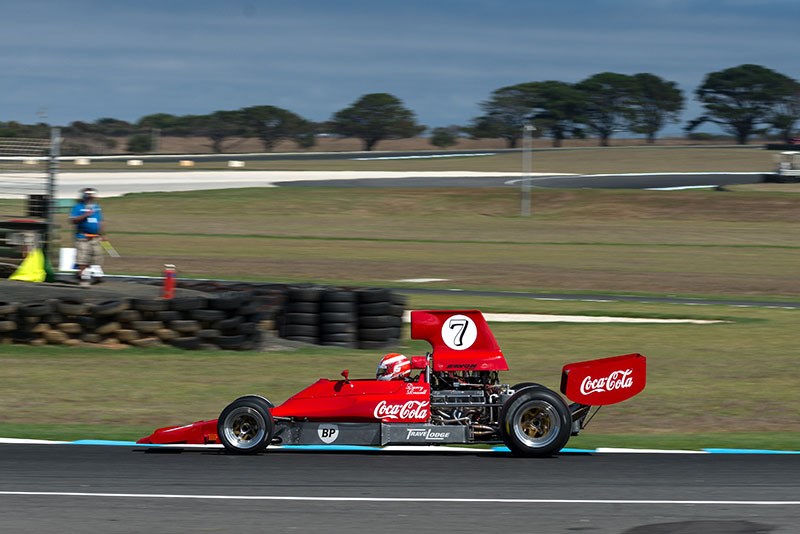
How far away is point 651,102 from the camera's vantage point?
158 meters

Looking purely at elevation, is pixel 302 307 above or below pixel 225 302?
below

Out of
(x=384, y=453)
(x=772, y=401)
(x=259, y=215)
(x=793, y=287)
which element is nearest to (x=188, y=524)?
(x=384, y=453)

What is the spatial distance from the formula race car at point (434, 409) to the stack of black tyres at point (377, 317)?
23.8 ft

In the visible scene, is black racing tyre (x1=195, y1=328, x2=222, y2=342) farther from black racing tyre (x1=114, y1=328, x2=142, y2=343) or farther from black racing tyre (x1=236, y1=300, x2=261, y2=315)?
black racing tyre (x1=114, y1=328, x2=142, y2=343)

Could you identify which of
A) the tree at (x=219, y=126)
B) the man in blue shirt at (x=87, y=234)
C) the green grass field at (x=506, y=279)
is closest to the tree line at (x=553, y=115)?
the tree at (x=219, y=126)

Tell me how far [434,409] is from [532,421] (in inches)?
30.2

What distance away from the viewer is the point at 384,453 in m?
9.20

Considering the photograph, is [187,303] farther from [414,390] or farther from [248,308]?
[414,390]

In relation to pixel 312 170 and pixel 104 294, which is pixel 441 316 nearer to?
pixel 104 294

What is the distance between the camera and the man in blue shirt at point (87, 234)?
1834cm

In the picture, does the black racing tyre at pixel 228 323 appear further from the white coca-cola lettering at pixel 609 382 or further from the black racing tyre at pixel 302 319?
the white coca-cola lettering at pixel 609 382

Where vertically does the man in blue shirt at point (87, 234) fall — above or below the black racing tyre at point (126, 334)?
above

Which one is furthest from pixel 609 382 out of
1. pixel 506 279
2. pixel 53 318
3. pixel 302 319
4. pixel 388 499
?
pixel 506 279

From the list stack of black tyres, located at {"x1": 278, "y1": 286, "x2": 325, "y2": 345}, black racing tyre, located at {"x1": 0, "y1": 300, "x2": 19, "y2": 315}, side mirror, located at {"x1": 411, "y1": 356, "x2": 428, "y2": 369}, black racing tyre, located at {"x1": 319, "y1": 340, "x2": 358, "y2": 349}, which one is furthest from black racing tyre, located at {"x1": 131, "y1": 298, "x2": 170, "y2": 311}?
side mirror, located at {"x1": 411, "y1": 356, "x2": 428, "y2": 369}
